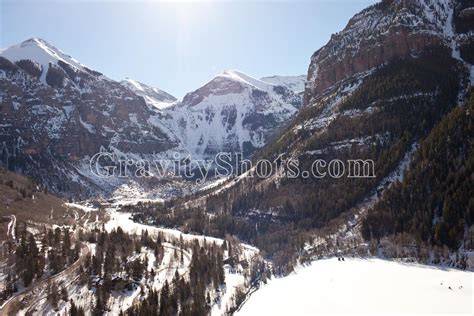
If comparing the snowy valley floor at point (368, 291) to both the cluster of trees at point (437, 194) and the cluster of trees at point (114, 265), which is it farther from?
the cluster of trees at point (114, 265)

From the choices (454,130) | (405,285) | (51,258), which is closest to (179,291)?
(51,258)

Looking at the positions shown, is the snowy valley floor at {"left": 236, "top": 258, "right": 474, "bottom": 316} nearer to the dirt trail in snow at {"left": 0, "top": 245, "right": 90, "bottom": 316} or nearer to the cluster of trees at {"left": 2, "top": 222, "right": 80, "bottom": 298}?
the dirt trail in snow at {"left": 0, "top": 245, "right": 90, "bottom": 316}

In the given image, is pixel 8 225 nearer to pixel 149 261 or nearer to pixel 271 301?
pixel 149 261

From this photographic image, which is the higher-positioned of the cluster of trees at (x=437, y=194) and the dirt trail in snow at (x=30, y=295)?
the cluster of trees at (x=437, y=194)

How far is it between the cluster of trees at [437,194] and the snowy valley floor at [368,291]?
17.8m

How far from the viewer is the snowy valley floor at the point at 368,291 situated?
4101 inches

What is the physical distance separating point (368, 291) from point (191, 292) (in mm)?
47312

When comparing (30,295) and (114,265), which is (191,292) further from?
(30,295)

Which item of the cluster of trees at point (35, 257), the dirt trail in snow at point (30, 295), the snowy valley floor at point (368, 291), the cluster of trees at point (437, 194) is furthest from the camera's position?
the cluster of trees at point (437, 194)

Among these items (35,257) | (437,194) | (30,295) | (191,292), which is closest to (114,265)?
(35,257)

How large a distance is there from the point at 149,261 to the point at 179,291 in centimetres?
3757

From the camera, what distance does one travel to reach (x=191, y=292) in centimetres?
12812

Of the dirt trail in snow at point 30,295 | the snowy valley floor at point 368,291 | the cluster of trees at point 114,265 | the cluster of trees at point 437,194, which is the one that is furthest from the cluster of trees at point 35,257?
the cluster of trees at point 437,194

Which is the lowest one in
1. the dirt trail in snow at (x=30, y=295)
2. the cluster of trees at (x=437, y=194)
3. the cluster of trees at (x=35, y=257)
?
the dirt trail in snow at (x=30, y=295)
